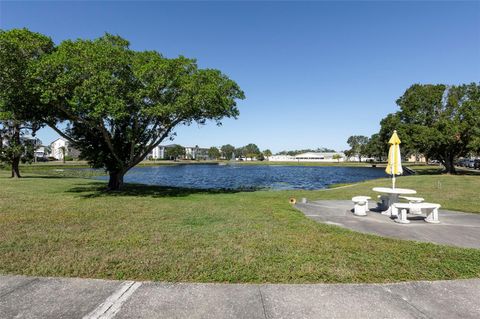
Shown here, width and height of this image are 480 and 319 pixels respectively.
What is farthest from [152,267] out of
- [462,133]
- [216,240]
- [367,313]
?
[462,133]

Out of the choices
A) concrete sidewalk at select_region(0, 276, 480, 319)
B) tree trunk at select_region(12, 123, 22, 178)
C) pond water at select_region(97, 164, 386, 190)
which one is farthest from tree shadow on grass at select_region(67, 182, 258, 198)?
tree trunk at select_region(12, 123, 22, 178)

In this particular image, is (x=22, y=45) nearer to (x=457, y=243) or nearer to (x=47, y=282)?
(x=47, y=282)

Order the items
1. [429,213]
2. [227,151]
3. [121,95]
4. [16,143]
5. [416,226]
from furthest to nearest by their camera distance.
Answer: [227,151]
[16,143]
[121,95]
[429,213]
[416,226]

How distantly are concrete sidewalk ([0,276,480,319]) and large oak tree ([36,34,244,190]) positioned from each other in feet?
33.2

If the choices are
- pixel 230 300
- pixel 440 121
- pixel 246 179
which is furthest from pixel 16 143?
pixel 440 121

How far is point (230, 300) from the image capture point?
3727 millimetres

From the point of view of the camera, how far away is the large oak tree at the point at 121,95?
1288 centimetres

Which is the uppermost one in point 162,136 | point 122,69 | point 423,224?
point 122,69

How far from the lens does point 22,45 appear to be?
12.8m

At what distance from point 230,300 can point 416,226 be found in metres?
6.67

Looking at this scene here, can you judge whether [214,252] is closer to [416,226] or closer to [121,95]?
[416,226]

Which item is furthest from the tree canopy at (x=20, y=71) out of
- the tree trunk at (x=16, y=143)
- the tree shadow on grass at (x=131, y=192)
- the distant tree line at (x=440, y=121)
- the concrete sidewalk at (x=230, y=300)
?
the distant tree line at (x=440, y=121)

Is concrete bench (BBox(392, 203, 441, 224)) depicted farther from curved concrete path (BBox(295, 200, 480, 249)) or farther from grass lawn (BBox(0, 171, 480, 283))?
grass lawn (BBox(0, 171, 480, 283))

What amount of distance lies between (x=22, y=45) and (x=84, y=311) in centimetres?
1369
